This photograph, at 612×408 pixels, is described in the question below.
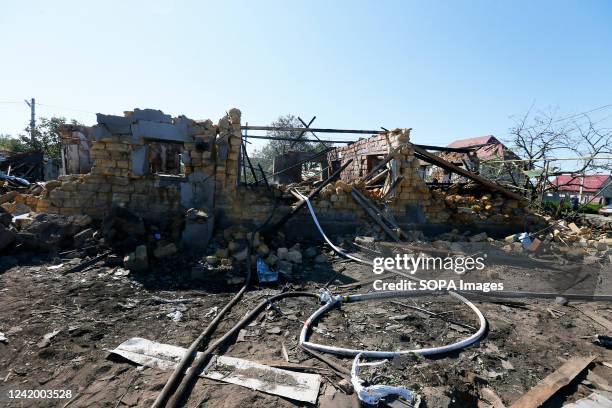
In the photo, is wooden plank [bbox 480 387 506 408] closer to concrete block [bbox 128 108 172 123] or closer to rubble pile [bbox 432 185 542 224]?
rubble pile [bbox 432 185 542 224]

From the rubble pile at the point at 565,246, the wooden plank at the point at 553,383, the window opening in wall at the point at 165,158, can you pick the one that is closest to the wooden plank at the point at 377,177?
the rubble pile at the point at 565,246

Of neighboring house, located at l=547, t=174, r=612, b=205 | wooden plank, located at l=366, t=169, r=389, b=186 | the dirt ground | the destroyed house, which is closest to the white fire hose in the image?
the dirt ground

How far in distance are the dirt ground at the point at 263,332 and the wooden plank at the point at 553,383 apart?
6cm

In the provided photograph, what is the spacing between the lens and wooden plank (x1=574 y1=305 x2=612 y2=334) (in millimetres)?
4031

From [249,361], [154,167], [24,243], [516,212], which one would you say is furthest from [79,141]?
[516,212]

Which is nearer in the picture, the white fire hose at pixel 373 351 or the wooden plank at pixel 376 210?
the white fire hose at pixel 373 351

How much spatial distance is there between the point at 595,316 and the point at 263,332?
4481 mm

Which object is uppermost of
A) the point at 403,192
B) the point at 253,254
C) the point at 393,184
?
the point at 393,184

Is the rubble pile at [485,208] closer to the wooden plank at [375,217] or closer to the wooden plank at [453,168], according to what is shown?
the wooden plank at [453,168]

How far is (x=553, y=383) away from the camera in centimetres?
283

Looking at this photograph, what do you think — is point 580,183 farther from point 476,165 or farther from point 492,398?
point 492,398

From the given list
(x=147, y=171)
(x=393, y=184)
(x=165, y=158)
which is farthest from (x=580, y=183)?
(x=147, y=171)

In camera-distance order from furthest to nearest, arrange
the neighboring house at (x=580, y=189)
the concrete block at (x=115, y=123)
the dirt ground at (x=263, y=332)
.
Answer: the neighboring house at (x=580, y=189) → the concrete block at (x=115, y=123) → the dirt ground at (x=263, y=332)

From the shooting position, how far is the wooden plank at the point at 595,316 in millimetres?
4031
